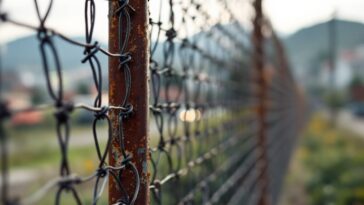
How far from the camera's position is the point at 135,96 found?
0.93 metres

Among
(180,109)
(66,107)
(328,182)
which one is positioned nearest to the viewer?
(66,107)

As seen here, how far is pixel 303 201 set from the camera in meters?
5.45

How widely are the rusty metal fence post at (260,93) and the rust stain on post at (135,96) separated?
7.11ft

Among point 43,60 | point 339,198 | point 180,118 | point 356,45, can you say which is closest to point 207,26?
point 180,118

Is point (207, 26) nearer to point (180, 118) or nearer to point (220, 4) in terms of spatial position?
point (220, 4)

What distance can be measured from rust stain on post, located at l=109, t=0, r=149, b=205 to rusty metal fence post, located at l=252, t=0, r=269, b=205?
2.17 meters

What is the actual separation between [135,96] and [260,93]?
2.44m

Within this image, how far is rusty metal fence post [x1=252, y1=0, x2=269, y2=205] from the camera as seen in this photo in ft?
10.2

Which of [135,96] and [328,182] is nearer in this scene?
[135,96]

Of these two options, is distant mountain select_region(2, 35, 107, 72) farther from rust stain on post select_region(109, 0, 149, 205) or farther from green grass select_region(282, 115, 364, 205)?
green grass select_region(282, 115, 364, 205)

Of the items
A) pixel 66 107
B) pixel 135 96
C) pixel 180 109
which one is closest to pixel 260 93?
pixel 180 109

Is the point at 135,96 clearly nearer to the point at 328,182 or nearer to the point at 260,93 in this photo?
the point at 260,93

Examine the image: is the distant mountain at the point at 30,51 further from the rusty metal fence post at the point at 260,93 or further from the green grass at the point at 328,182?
the green grass at the point at 328,182

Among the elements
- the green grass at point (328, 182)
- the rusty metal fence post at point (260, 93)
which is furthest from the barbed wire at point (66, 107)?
the green grass at point (328, 182)
